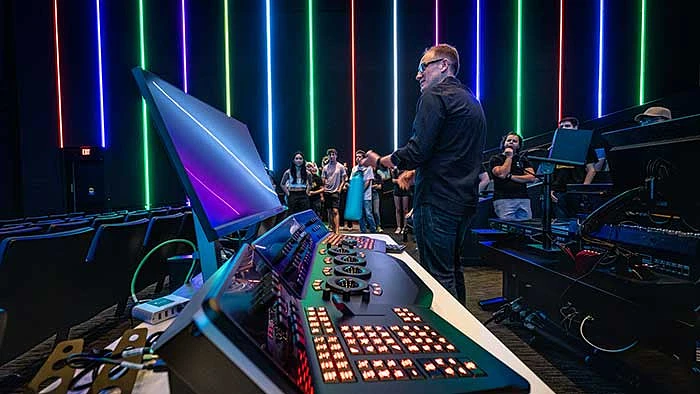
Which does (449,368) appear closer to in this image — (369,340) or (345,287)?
(369,340)

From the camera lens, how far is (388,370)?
0.42m

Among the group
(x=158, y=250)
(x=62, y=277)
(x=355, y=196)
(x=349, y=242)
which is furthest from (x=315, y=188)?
(x=349, y=242)

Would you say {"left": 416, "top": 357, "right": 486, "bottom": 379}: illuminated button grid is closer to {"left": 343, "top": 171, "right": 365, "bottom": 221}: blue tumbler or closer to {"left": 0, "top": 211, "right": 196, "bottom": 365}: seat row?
{"left": 0, "top": 211, "right": 196, "bottom": 365}: seat row

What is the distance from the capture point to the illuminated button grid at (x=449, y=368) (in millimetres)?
424

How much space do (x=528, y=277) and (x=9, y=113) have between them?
8290 millimetres

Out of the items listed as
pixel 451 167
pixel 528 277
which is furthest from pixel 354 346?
pixel 528 277

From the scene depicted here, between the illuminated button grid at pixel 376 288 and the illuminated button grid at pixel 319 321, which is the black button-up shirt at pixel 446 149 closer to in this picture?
the illuminated button grid at pixel 376 288

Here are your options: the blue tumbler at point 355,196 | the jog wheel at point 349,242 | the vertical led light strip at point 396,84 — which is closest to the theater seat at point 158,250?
the jog wheel at point 349,242

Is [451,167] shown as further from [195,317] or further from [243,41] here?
[243,41]

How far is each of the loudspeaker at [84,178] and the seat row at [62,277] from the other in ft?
15.8

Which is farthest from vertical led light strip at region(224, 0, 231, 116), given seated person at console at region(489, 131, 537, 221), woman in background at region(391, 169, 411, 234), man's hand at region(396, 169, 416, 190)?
seated person at console at region(489, 131, 537, 221)

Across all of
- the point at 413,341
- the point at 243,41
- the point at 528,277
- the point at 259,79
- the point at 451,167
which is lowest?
the point at 528,277

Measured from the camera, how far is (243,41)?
6.61m

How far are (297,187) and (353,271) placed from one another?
4.49 m
